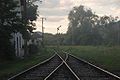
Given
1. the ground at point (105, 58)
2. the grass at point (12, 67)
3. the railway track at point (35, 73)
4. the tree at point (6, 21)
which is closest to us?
the railway track at point (35, 73)

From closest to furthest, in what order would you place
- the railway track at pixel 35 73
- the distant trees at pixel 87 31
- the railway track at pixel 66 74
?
the railway track at pixel 66 74 → the railway track at pixel 35 73 → the distant trees at pixel 87 31

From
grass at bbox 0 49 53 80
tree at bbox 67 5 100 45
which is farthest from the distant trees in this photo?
grass at bbox 0 49 53 80

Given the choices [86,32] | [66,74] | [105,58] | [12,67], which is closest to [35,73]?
[66,74]

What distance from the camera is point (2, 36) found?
31500 millimetres

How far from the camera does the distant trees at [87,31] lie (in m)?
162

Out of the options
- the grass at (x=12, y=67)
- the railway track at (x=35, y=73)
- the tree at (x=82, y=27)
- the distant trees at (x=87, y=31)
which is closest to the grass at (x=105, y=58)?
the railway track at (x=35, y=73)

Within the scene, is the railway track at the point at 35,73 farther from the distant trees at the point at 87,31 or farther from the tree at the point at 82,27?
the tree at the point at 82,27

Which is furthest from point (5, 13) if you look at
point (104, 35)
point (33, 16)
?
point (104, 35)

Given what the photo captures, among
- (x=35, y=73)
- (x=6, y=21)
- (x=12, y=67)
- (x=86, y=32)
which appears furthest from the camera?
(x=86, y=32)

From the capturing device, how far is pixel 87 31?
174 m

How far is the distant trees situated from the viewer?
162 metres

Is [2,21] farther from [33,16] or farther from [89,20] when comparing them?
[89,20]

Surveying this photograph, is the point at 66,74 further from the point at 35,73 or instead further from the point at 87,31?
the point at 87,31

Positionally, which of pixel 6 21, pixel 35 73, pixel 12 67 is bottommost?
pixel 12 67
